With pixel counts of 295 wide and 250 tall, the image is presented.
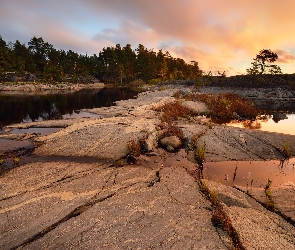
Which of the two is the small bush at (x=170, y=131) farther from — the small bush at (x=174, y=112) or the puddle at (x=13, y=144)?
the puddle at (x=13, y=144)

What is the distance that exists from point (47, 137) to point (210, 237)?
11.3 meters

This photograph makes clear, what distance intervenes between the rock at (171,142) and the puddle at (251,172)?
7.56 feet

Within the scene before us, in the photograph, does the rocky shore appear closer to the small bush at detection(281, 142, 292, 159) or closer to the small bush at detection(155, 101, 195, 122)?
the small bush at detection(281, 142, 292, 159)

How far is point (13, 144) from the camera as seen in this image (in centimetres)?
1258

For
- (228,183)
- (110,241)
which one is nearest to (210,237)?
(110,241)

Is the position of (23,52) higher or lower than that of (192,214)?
higher

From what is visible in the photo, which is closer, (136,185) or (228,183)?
(136,185)

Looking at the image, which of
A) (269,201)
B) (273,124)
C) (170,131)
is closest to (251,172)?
(269,201)

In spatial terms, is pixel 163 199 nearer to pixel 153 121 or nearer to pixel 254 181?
pixel 254 181

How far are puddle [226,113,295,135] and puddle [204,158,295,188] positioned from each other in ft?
26.3

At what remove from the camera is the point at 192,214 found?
596 centimetres

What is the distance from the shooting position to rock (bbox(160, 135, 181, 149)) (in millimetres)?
12087

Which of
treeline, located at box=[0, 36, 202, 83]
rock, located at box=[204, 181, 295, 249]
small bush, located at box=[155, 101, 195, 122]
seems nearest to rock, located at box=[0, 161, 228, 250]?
rock, located at box=[204, 181, 295, 249]

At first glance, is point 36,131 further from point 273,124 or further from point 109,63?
point 109,63
